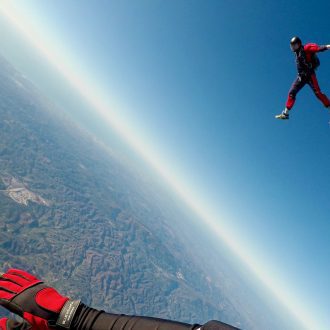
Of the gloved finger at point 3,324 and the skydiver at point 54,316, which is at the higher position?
the skydiver at point 54,316

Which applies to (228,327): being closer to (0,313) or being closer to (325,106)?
(325,106)

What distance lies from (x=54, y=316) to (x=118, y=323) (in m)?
0.77

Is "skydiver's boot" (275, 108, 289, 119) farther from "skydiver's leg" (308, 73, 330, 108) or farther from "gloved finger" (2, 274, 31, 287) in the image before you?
"gloved finger" (2, 274, 31, 287)

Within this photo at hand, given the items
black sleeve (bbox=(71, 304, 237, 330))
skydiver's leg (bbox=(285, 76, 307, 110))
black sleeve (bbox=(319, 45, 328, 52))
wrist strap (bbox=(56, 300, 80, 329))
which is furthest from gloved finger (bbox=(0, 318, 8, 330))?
skydiver's leg (bbox=(285, 76, 307, 110))

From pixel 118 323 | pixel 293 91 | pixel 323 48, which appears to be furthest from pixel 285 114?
pixel 118 323

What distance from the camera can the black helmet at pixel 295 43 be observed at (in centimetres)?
769

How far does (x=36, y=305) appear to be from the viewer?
3.25 meters

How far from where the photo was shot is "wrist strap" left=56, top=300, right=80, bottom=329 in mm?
3139

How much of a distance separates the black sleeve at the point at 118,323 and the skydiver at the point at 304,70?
742cm

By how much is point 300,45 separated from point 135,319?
807 centimetres

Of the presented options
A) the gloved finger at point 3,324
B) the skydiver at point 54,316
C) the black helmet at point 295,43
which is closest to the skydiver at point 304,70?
the black helmet at point 295,43

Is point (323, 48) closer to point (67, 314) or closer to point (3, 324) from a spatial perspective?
point (67, 314)

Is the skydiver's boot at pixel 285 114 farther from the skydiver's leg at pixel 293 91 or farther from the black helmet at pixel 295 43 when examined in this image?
the black helmet at pixel 295 43

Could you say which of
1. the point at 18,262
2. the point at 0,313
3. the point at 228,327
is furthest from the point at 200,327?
the point at 18,262
